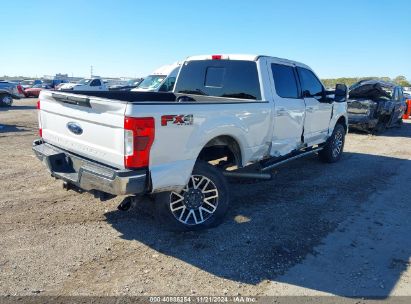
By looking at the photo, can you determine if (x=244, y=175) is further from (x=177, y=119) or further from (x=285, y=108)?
(x=177, y=119)

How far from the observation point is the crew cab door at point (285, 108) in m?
5.41

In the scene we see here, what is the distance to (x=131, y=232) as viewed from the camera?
4277 mm

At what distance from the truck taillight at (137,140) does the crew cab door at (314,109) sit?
372 centimetres

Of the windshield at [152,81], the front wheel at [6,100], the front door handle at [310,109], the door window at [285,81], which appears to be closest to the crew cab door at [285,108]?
the door window at [285,81]

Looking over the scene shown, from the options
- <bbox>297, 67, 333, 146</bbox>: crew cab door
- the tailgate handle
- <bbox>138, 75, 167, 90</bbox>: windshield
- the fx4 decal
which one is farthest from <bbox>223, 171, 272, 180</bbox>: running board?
<bbox>138, 75, 167, 90</bbox>: windshield

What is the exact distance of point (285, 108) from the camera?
5.54 meters

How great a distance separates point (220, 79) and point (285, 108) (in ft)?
3.64

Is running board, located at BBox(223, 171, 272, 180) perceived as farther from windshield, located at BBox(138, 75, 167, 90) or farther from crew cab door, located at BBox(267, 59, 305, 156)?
windshield, located at BBox(138, 75, 167, 90)

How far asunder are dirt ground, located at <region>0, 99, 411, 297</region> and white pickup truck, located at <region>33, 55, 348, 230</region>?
0.50m

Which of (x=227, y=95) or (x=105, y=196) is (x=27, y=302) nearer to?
(x=105, y=196)

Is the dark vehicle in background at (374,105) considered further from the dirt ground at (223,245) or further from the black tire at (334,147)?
the dirt ground at (223,245)

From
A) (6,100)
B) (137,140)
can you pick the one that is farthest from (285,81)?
(6,100)

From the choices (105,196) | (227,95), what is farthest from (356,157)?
(105,196)

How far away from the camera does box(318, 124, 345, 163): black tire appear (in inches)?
312
